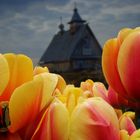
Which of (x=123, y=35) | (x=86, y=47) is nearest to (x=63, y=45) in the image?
(x=86, y=47)

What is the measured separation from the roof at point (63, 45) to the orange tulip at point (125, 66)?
30.2 m

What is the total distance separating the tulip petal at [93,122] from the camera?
1.21 ft

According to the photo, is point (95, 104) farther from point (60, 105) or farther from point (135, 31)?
point (135, 31)

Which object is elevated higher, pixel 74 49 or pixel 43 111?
pixel 43 111

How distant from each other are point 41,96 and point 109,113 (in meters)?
0.07

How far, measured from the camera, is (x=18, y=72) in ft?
1.41

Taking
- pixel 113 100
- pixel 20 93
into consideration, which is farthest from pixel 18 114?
pixel 113 100

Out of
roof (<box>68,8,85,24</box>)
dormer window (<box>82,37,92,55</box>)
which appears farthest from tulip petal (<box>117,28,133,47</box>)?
roof (<box>68,8,85,24</box>)

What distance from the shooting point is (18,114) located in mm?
383

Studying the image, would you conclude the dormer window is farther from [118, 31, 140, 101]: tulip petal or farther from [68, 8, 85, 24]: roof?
[118, 31, 140, 101]: tulip petal

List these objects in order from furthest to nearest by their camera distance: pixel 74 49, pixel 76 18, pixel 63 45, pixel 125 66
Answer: pixel 76 18 → pixel 63 45 → pixel 74 49 → pixel 125 66

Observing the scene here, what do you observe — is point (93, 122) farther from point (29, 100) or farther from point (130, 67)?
point (130, 67)

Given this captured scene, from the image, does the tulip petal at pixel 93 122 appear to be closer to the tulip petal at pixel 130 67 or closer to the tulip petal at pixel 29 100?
the tulip petal at pixel 29 100

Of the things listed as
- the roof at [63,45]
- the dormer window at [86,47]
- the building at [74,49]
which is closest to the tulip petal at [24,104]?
the building at [74,49]
